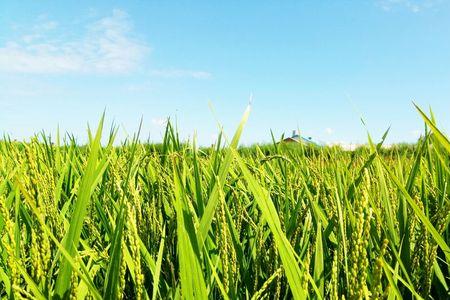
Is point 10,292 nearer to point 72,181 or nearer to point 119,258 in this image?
point 119,258

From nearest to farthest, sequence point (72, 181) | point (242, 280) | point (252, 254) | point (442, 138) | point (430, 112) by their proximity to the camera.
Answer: point (442, 138) < point (242, 280) < point (252, 254) < point (430, 112) < point (72, 181)

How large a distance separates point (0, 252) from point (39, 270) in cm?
48

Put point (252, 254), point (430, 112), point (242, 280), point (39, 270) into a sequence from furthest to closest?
point (430, 112), point (252, 254), point (242, 280), point (39, 270)

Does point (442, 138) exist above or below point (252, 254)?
above

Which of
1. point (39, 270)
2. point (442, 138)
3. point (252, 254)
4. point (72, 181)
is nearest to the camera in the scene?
point (39, 270)

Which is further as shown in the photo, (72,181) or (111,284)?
(72,181)

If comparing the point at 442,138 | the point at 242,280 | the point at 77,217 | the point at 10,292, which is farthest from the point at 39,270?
the point at 442,138

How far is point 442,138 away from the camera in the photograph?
2.18 ft

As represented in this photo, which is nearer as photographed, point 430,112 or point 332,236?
point 332,236

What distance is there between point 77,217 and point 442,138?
1.96 ft

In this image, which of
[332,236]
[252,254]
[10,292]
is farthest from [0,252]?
[332,236]

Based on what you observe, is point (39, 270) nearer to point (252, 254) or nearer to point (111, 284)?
point (111, 284)

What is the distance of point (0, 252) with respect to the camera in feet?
3.07

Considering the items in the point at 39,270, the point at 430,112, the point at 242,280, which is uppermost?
the point at 430,112
